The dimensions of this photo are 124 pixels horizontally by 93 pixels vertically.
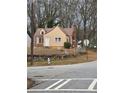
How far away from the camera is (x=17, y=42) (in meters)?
2.83

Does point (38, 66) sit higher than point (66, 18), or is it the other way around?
point (66, 18)

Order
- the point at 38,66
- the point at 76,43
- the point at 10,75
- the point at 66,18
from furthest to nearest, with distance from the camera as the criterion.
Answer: the point at 38,66 → the point at 76,43 → the point at 66,18 → the point at 10,75

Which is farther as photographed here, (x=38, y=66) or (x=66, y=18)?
(x=38, y=66)

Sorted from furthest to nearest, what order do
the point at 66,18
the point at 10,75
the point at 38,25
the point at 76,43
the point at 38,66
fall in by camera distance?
the point at 38,66 → the point at 76,43 → the point at 38,25 → the point at 66,18 → the point at 10,75

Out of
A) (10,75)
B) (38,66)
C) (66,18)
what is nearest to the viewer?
(10,75)

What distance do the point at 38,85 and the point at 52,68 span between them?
3.88m

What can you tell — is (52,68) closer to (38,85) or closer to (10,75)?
(38,85)

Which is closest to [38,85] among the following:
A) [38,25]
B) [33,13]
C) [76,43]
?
[76,43]

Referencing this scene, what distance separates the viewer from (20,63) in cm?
283

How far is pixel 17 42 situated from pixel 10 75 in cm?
27
